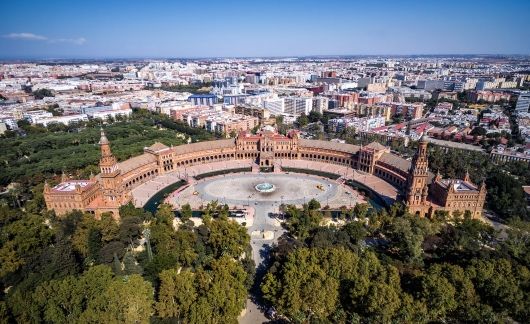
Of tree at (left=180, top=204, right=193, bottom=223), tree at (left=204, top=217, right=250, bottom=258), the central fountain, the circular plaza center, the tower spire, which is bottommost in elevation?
the circular plaza center

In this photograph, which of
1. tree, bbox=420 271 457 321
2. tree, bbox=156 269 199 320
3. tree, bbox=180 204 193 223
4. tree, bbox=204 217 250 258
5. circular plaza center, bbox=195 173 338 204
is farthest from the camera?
circular plaza center, bbox=195 173 338 204

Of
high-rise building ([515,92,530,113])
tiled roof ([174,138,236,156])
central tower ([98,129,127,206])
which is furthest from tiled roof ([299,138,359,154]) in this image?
high-rise building ([515,92,530,113])

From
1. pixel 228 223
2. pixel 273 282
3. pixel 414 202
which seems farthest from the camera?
pixel 414 202

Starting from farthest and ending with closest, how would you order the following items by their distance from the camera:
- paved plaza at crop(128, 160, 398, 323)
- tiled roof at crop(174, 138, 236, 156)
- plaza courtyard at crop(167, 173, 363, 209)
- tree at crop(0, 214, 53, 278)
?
tiled roof at crop(174, 138, 236, 156) → plaza courtyard at crop(167, 173, 363, 209) → paved plaza at crop(128, 160, 398, 323) → tree at crop(0, 214, 53, 278)

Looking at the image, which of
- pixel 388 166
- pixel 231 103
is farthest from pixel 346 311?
pixel 231 103

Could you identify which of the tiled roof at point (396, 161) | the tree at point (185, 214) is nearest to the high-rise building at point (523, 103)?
the tiled roof at point (396, 161)

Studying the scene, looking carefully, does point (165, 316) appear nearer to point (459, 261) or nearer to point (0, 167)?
point (459, 261)

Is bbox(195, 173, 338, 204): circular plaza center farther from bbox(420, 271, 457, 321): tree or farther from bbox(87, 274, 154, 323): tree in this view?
bbox(420, 271, 457, 321): tree
